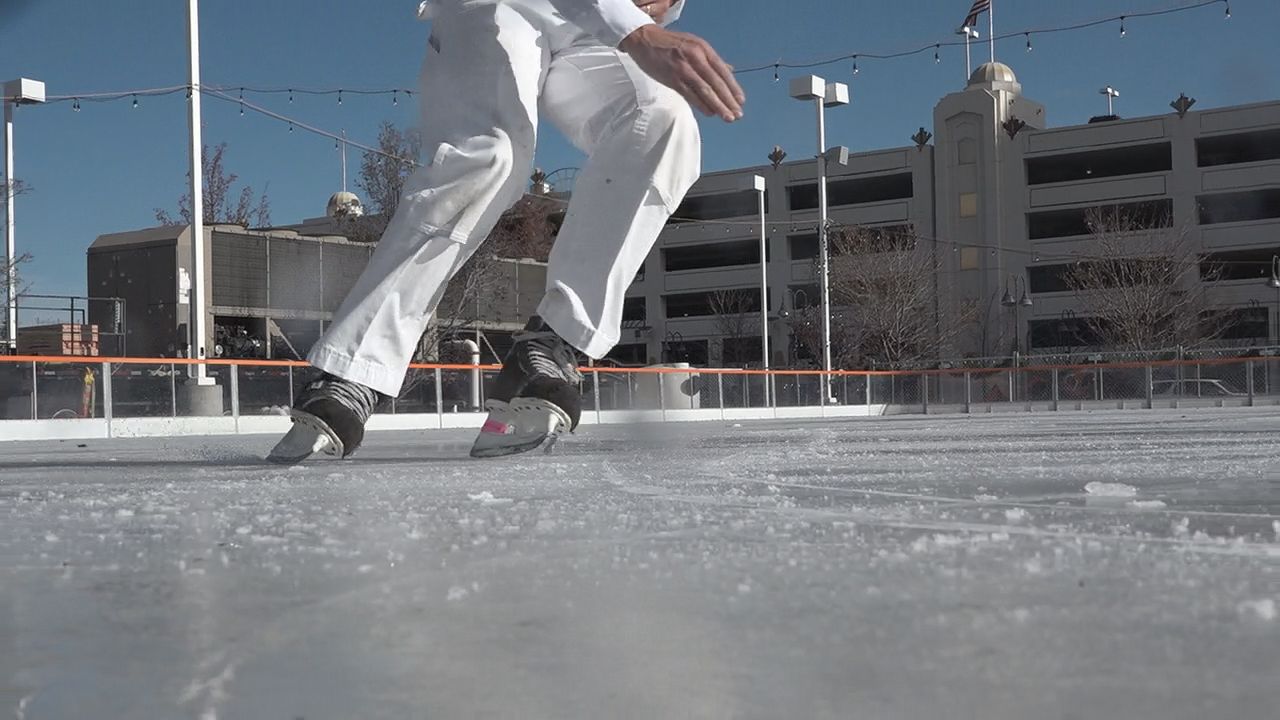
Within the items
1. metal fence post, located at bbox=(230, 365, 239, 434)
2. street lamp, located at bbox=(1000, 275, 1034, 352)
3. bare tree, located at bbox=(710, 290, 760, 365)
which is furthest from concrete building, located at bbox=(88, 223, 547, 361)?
bare tree, located at bbox=(710, 290, 760, 365)

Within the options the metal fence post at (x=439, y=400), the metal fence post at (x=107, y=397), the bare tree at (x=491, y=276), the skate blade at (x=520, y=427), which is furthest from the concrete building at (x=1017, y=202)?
the skate blade at (x=520, y=427)

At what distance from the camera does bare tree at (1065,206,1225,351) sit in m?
39.9

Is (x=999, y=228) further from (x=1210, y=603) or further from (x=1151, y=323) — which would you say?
(x=1210, y=603)

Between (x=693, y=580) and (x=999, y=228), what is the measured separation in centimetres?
4696

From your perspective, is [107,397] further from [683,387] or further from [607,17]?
[683,387]

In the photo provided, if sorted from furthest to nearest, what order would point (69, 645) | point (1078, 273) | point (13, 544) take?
point (1078, 273) → point (13, 544) → point (69, 645)

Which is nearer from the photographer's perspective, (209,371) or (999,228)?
(209,371)

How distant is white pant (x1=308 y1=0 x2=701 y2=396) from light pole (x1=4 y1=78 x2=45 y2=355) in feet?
61.3

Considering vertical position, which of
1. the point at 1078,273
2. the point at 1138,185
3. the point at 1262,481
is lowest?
the point at 1262,481

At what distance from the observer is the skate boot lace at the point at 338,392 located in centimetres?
258

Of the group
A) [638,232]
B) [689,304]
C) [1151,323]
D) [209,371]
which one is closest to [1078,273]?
[1151,323]

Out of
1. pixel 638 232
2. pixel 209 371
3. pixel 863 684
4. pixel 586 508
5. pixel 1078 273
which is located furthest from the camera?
pixel 1078 273

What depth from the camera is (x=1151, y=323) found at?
39.7 m

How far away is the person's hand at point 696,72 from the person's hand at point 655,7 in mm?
421
